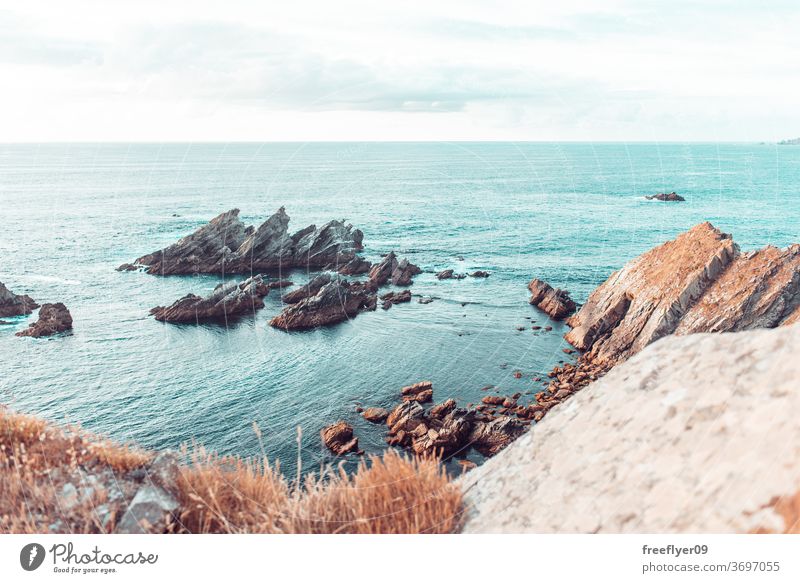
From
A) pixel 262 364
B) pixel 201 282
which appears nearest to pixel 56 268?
pixel 201 282

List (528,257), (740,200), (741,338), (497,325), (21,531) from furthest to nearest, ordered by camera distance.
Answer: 1. (740,200)
2. (528,257)
3. (497,325)
4. (21,531)
5. (741,338)

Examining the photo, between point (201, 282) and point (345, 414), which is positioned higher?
point (201, 282)

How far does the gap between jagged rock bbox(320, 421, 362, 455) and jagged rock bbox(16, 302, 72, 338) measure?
2297 cm

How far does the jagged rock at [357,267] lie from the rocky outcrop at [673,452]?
45.8m

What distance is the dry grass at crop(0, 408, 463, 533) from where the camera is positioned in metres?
4.48

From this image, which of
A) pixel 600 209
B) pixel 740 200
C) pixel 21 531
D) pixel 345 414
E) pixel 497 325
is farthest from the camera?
pixel 740 200

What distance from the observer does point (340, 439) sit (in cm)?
2336

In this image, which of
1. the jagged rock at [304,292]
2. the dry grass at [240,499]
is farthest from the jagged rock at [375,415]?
the dry grass at [240,499]

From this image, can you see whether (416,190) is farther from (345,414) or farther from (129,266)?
(345,414)

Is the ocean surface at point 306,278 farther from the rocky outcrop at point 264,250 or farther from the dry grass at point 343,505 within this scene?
the rocky outcrop at point 264,250

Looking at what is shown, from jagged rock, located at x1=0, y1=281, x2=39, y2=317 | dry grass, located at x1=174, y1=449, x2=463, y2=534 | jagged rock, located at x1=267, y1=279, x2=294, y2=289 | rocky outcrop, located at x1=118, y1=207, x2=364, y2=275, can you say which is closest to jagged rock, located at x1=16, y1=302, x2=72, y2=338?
jagged rock, located at x1=0, y1=281, x2=39, y2=317

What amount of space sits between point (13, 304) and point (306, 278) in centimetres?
2222

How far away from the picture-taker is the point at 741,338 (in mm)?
4270

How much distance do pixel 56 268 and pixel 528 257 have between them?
146 ft
